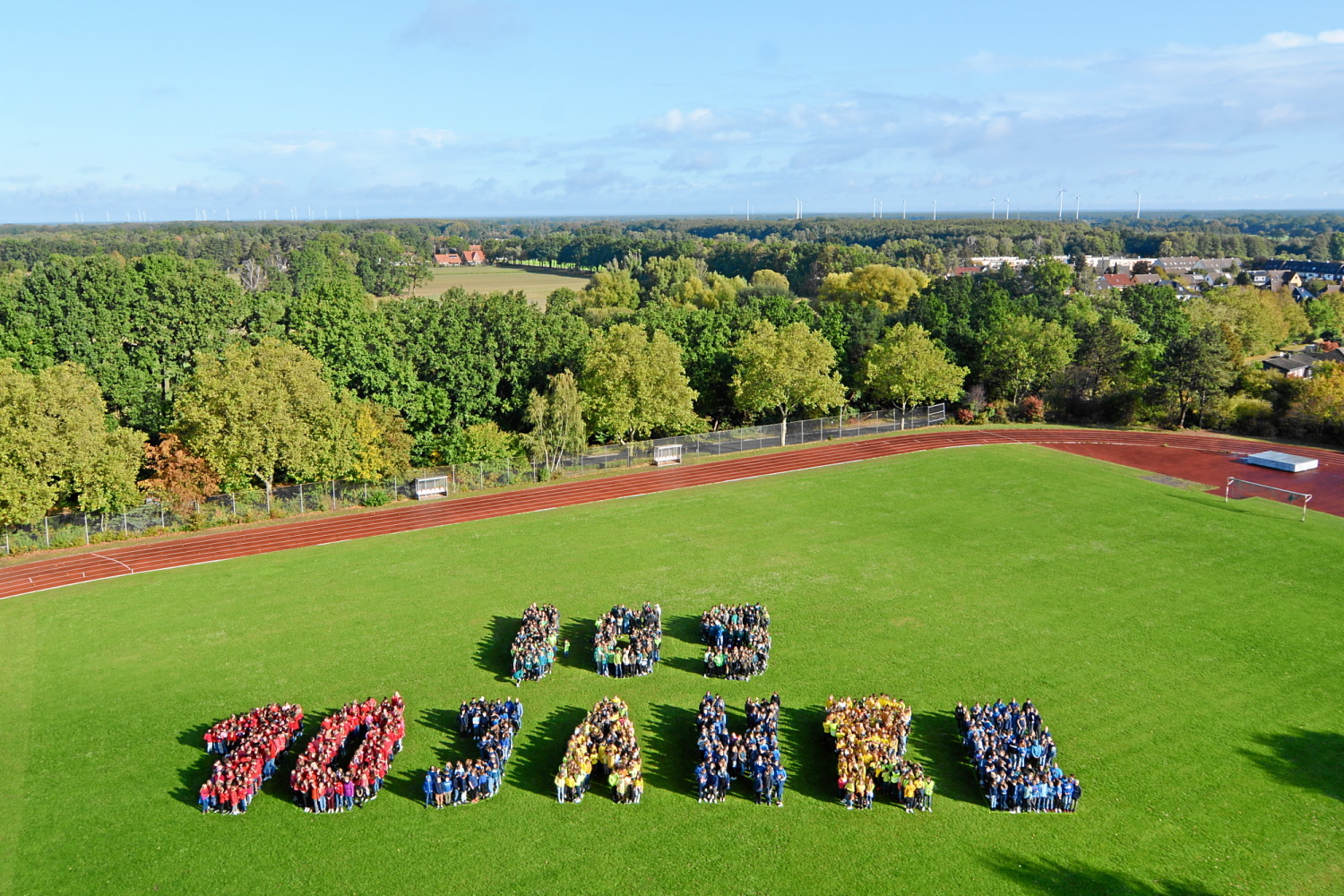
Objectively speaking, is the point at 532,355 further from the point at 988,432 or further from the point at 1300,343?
the point at 1300,343

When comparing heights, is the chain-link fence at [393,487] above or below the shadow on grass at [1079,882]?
above

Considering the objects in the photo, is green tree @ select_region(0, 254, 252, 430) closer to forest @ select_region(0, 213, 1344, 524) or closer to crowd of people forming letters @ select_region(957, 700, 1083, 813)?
forest @ select_region(0, 213, 1344, 524)

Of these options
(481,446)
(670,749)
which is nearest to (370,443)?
(481,446)

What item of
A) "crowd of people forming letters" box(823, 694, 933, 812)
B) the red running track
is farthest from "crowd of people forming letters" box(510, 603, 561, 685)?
the red running track

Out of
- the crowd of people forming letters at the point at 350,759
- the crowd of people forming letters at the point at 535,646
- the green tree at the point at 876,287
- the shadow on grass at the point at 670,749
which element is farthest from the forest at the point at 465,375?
the shadow on grass at the point at 670,749

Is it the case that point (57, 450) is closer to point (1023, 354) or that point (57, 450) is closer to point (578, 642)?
point (578, 642)

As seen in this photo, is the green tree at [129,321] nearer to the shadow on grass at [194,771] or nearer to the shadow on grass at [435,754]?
the shadow on grass at [194,771]

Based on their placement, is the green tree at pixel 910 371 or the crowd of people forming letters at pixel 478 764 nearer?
the crowd of people forming letters at pixel 478 764

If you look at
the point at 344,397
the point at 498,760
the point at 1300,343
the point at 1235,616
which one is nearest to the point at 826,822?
the point at 498,760
